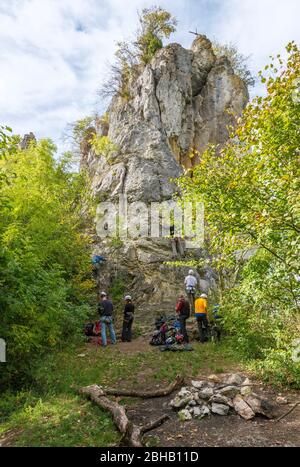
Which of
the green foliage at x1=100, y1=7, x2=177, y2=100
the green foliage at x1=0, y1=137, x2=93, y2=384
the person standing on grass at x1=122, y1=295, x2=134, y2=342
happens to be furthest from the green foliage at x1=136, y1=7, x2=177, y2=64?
the person standing on grass at x1=122, y1=295, x2=134, y2=342

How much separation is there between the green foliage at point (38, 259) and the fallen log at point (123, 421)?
1.88m

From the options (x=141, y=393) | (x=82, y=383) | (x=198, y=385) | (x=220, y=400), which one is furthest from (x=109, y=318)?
(x=220, y=400)

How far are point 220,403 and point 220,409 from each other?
204mm

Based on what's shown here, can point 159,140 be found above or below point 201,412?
above

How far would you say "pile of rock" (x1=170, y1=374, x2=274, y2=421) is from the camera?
6.39m

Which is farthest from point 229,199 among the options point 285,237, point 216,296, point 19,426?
point 216,296

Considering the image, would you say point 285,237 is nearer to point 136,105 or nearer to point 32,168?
point 32,168

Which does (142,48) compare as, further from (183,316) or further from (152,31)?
(183,316)

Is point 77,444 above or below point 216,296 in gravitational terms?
below

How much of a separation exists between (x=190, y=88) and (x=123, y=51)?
735 centimetres

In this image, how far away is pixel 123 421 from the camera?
19.2ft

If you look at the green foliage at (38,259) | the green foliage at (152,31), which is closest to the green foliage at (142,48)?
the green foliage at (152,31)

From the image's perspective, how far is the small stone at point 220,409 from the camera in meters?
6.45

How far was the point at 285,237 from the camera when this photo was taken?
22.2 ft
